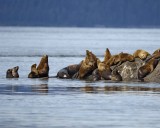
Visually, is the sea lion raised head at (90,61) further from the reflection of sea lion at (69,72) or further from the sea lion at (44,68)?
the sea lion at (44,68)

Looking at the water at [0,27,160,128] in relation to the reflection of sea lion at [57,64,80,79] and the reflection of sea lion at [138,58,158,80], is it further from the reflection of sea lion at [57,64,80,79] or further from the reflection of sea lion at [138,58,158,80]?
the reflection of sea lion at [57,64,80,79]

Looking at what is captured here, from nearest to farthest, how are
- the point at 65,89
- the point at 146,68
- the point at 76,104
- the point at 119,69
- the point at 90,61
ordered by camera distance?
the point at 76,104, the point at 65,89, the point at 146,68, the point at 119,69, the point at 90,61

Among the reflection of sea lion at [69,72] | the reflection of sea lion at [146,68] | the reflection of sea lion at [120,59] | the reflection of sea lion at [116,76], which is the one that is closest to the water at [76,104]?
the reflection of sea lion at [116,76]

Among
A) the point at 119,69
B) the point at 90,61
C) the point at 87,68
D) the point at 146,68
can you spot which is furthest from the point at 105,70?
the point at 146,68

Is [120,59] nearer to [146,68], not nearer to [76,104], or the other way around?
[146,68]

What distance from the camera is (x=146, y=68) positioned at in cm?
3459

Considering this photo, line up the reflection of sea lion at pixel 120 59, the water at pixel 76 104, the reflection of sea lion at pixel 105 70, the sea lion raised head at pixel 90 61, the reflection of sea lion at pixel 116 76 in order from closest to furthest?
1. the water at pixel 76 104
2. the reflection of sea lion at pixel 116 76
3. the reflection of sea lion at pixel 105 70
4. the reflection of sea lion at pixel 120 59
5. the sea lion raised head at pixel 90 61

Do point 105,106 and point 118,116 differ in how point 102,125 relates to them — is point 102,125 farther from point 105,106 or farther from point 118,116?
point 105,106

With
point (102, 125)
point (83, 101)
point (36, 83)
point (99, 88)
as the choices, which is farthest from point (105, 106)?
point (36, 83)

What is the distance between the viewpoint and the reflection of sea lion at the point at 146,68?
34.6 meters

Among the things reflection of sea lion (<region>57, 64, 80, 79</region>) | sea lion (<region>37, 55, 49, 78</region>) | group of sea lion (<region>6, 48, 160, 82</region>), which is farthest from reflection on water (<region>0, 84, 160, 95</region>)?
sea lion (<region>37, 55, 49, 78</region>)

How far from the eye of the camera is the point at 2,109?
24766mm

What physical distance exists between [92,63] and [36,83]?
3.02 meters

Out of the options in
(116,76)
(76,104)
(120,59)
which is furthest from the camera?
(120,59)
